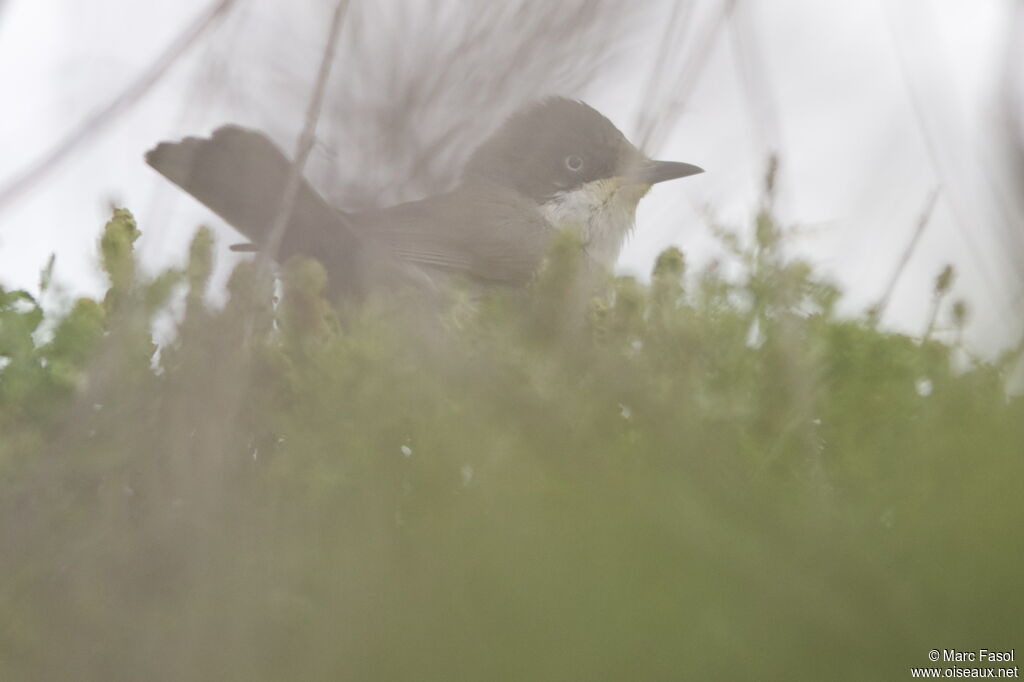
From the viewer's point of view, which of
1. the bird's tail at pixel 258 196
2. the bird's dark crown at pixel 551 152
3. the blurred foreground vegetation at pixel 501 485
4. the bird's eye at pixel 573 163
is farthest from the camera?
the bird's eye at pixel 573 163

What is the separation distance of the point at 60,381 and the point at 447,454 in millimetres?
1130

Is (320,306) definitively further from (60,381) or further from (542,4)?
(542,4)

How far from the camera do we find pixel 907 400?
1.80 metres

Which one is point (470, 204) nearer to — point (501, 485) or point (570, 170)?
point (570, 170)

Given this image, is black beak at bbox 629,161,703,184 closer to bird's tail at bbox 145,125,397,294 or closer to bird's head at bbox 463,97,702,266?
bird's head at bbox 463,97,702,266

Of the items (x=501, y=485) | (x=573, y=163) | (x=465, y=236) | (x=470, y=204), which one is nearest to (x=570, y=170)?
(x=573, y=163)

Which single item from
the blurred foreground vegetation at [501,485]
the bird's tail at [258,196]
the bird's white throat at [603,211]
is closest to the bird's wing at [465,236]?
the bird's tail at [258,196]

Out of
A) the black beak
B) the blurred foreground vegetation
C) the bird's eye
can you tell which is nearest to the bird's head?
the bird's eye

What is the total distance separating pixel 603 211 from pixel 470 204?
0.94m

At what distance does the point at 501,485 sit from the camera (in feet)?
3.36

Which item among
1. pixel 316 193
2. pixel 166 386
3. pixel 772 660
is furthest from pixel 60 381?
pixel 772 660

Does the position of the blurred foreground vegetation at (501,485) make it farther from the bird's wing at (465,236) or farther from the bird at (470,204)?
the bird's wing at (465,236)

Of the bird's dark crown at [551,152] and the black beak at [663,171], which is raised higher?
the bird's dark crown at [551,152]

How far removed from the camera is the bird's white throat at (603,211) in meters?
5.12
